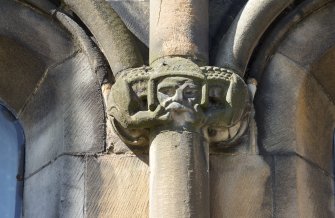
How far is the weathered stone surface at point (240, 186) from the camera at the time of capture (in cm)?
404

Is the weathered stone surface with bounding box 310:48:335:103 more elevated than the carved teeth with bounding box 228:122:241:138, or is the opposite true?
the weathered stone surface with bounding box 310:48:335:103

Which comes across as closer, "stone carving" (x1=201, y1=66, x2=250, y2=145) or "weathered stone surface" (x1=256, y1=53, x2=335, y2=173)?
"stone carving" (x1=201, y1=66, x2=250, y2=145)

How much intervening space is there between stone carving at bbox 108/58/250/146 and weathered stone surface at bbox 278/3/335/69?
42cm

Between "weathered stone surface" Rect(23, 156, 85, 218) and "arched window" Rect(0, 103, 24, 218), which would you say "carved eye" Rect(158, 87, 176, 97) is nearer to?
"weathered stone surface" Rect(23, 156, 85, 218)

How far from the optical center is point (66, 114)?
4328 mm

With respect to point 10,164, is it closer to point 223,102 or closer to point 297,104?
point 223,102

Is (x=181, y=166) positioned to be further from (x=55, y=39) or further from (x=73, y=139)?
(x=55, y=39)

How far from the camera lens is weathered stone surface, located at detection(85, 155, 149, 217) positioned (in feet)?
13.3

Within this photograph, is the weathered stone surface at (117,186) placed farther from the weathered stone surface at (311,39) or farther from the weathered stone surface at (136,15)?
the weathered stone surface at (311,39)

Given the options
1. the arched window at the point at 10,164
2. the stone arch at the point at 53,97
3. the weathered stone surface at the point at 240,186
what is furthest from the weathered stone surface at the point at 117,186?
the arched window at the point at 10,164

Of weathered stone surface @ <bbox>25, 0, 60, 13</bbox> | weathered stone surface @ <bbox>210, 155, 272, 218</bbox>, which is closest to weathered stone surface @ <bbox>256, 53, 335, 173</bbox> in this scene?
weathered stone surface @ <bbox>210, 155, 272, 218</bbox>

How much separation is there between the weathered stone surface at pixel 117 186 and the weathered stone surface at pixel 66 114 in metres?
0.09

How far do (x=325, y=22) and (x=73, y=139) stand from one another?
4.18ft

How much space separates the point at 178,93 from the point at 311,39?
825mm
